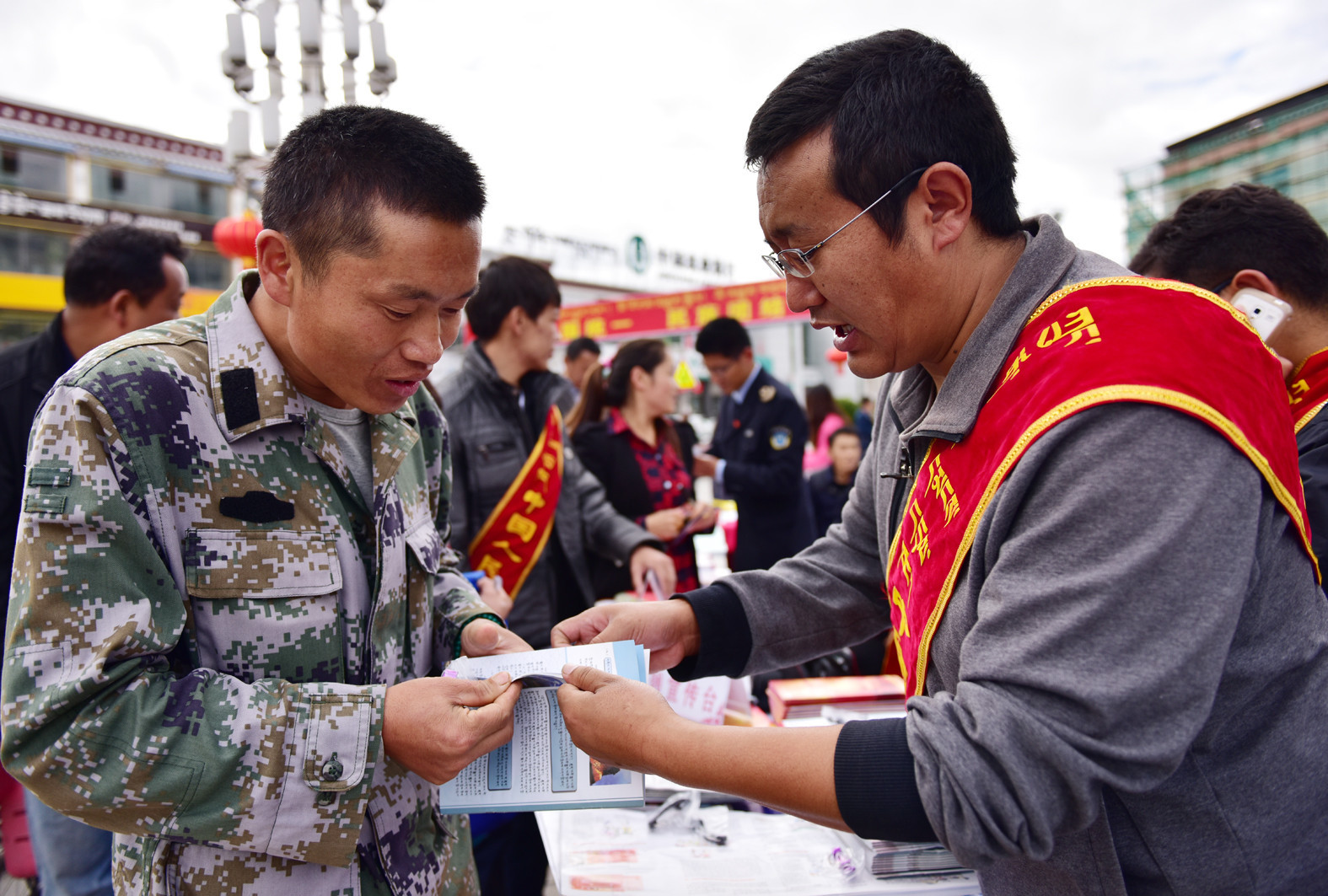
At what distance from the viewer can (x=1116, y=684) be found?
84cm

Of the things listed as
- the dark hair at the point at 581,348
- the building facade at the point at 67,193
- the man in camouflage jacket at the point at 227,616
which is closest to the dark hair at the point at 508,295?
the man in camouflage jacket at the point at 227,616

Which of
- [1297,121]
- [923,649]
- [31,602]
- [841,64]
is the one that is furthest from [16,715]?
[1297,121]

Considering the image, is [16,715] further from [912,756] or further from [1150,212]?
[1150,212]

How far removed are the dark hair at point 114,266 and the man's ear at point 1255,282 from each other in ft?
11.6

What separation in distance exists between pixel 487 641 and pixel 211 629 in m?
0.51

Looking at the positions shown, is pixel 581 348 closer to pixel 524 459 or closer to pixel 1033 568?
pixel 524 459

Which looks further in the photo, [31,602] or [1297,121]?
[1297,121]

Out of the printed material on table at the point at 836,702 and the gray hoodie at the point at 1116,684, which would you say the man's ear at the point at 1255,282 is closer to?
the gray hoodie at the point at 1116,684

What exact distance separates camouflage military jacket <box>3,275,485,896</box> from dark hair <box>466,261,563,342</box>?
1.77 m

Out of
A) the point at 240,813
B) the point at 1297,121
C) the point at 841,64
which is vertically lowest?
the point at 240,813

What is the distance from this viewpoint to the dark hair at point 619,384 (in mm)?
4039

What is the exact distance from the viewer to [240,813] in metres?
1.07

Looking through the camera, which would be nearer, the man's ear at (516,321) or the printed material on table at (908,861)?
the printed material on table at (908,861)

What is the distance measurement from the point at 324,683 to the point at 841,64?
48.9 inches
